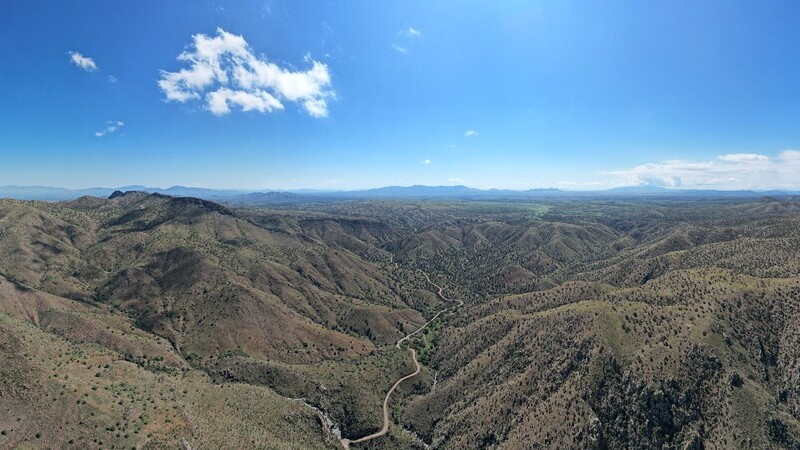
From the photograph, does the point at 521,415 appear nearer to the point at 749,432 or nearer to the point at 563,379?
the point at 563,379

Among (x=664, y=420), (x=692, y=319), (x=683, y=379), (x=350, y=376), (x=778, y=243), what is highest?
(x=778, y=243)

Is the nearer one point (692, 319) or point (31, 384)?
point (31, 384)

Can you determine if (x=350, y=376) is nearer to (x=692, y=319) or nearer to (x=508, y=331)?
(x=508, y=331)

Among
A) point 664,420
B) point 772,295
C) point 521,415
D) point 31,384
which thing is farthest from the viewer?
point 772,295

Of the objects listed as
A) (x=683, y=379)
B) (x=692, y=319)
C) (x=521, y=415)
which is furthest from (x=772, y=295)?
(x=521, y=415)

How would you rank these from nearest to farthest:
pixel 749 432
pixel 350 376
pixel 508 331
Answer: pixel 749 432, pixel 350 376, pixel 508 331

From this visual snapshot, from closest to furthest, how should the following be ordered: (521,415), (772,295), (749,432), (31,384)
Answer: (31,384) < (749,432) < (521,415) < (772,295)

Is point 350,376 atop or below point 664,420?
below

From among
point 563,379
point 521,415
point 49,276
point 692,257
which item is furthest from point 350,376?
point 692,257

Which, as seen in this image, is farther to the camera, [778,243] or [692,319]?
[778,243]
